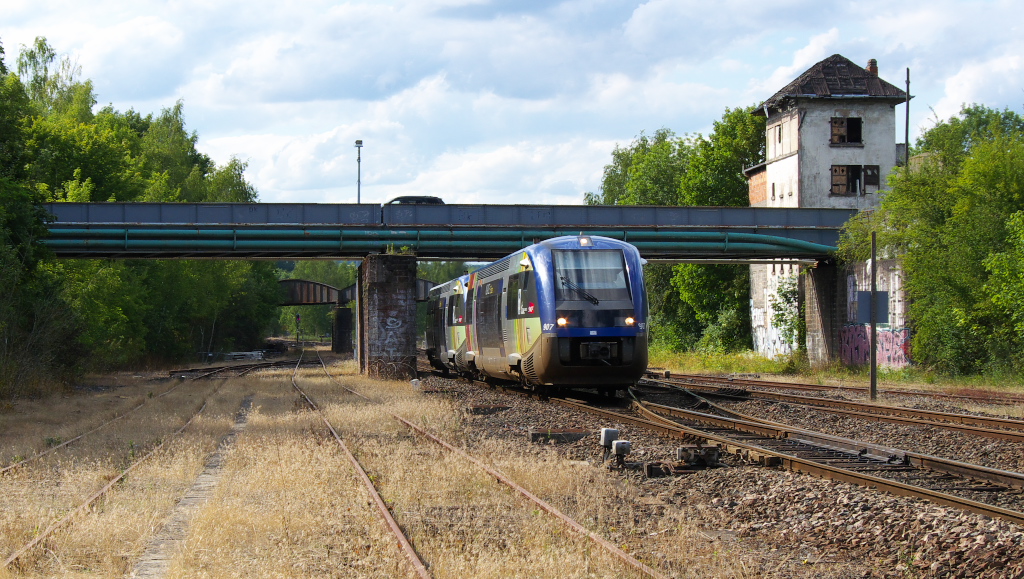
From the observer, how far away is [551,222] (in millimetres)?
34406

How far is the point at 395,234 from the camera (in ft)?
107

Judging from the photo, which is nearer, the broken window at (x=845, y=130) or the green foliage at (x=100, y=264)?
the green foliage at (x=100, y=264)

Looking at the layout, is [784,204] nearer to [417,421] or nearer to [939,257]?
[939,257]

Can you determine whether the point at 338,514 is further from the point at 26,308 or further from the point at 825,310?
the point at 825,310

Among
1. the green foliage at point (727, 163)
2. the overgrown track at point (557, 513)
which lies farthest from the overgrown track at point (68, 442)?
the green foliage at point (727, 163)

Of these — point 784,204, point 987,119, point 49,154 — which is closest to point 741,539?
point 49,154

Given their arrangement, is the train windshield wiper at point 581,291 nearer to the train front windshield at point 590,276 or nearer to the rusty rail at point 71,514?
the train front windshield at point 590,276

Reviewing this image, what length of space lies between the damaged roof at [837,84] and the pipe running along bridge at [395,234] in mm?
12749

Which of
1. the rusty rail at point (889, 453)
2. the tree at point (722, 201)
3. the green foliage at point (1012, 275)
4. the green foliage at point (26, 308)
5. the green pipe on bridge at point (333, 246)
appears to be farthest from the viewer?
the tree at point (722, 201)

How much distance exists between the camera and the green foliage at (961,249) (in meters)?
25.9

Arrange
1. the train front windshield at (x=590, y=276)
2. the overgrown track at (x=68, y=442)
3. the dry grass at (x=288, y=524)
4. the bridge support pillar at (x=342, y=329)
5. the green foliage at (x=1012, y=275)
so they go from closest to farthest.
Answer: the dry grass at (x=288, y=524) < the overgrown track at (x=68, y=442) < the train front windshield at (x=590, y=276) < the green foliage at (x=1012, y=275) < the bridge support pillar at (x=342, y=329)

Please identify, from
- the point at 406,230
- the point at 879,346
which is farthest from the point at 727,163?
the point at 406,230

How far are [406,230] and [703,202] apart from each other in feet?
95.7

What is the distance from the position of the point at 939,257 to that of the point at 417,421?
18537 millimetres
